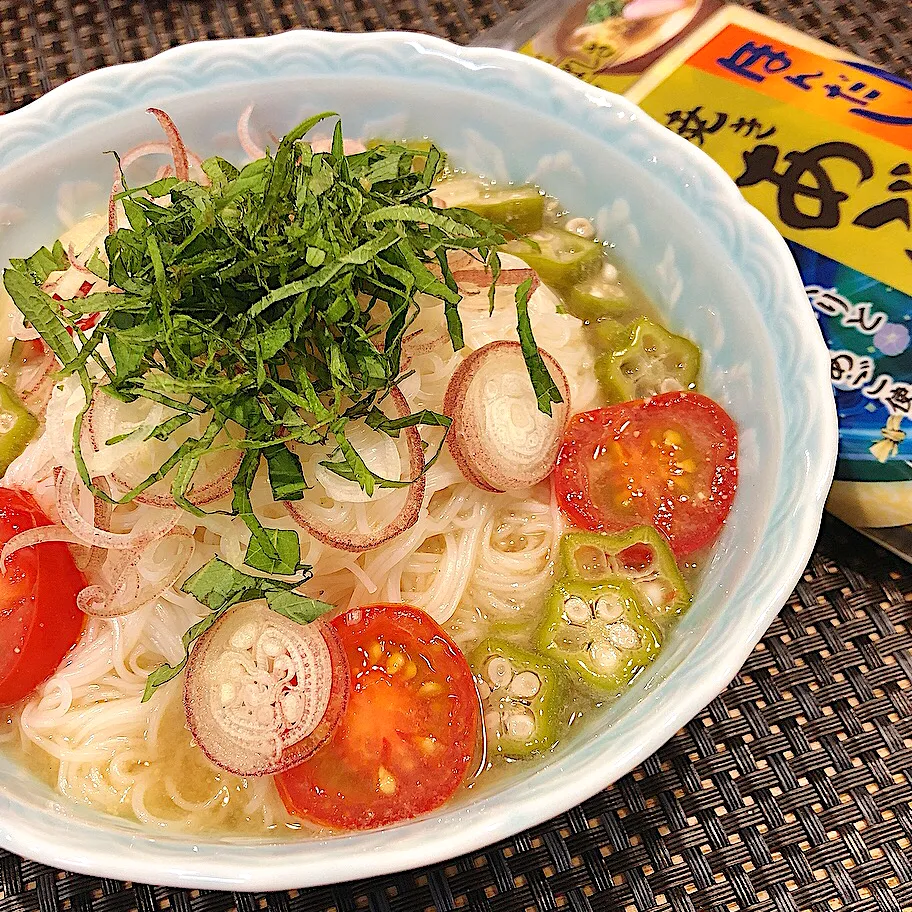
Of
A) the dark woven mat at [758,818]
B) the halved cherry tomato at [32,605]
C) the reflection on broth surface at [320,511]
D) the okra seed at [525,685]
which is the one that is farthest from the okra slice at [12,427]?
the okra seed at [525,685]

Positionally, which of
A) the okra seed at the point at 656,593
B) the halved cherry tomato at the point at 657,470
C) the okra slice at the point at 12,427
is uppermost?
the halved cherry tomato at the point at 657,470

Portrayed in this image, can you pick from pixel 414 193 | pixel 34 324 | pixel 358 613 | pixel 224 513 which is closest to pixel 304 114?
pixel 414 193

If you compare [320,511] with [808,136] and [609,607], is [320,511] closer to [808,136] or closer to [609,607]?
[609,607]

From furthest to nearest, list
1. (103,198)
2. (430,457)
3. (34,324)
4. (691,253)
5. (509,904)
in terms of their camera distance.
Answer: (103,198)
(691,253)
(430,457)
(509,904)
(34,324)

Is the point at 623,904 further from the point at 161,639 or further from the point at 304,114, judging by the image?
the point at 304,114

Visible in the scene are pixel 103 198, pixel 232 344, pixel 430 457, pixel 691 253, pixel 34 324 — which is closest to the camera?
pixel 232 344

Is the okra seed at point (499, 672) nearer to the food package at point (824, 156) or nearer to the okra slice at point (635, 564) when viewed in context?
the okra slice at point (635, 564)
